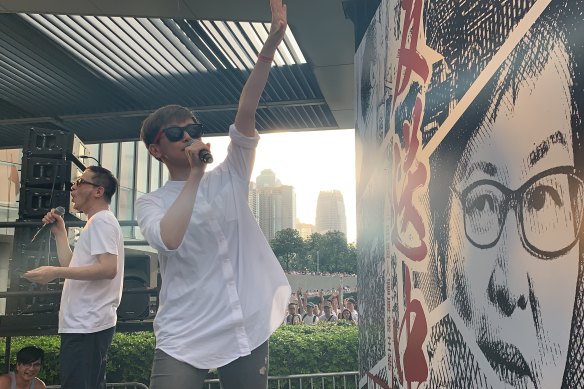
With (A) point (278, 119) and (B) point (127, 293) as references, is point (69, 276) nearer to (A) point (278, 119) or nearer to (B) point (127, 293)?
(B) point (127, 293)

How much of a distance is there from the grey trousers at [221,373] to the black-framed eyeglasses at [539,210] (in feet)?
3.16

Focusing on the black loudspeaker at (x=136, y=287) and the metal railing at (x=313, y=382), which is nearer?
the black loudspeaker at (x=136, y=287)

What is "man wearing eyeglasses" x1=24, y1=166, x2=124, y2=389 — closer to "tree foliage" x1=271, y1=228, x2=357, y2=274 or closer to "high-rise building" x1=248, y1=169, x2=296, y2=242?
"tree foliage" x1=271, y1=228, x2=357, y2=274

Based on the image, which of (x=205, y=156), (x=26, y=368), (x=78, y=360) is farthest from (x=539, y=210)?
(x=26, y=368)

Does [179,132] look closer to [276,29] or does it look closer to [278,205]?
[276,29]

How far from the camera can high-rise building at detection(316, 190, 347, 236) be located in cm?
9613

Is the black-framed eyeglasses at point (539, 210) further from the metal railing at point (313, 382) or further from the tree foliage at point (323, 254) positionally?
the tree foliage at point (323, 254)

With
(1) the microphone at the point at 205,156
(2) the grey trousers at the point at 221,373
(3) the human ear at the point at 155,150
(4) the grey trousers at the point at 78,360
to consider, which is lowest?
(4) the grey trousers at the point at 78,360

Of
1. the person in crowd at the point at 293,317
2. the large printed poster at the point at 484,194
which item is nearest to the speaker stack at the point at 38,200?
the large printed poster at the point at 484,194

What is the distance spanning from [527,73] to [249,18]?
392 centimetres

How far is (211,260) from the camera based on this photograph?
207 centimetres

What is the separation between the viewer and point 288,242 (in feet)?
188

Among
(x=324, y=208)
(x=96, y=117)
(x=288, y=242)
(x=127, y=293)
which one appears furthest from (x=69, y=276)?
(x=324, y=208)

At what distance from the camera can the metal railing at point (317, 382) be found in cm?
664
